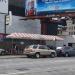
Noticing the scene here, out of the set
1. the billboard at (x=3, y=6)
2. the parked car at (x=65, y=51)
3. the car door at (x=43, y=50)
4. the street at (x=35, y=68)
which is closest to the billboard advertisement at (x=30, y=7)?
the billboard at (x=3, y=6)

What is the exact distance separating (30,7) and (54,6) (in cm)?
408

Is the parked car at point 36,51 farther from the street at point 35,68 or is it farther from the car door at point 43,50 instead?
the street at point 35,68

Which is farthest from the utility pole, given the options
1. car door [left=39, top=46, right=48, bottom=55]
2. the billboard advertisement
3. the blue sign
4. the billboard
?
car door [left=39, top=46, right=48, bottom=55]

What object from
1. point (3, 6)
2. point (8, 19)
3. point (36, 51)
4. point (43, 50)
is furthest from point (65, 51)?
point (3, 6)

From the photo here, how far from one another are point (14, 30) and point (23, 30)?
6.96 ft

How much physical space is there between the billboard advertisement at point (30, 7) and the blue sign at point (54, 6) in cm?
80

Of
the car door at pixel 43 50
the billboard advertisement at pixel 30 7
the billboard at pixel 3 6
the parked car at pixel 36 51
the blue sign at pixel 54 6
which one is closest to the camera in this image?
the parked car at pixel 36 51

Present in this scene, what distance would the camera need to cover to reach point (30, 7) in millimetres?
57406

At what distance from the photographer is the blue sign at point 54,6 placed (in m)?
54.3

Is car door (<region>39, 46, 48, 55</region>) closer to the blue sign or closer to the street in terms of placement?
the street

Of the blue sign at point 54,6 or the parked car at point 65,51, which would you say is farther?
the blue sign at point 54,6

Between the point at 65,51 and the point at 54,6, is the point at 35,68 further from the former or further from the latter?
the point at 54,6

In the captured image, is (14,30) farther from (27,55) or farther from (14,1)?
(27,55)

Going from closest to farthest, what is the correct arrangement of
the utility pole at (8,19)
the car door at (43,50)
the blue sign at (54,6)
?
1. the car door at (43,50)
2. the utility pole at (8,19)
3. the blue sign at (54,6)
